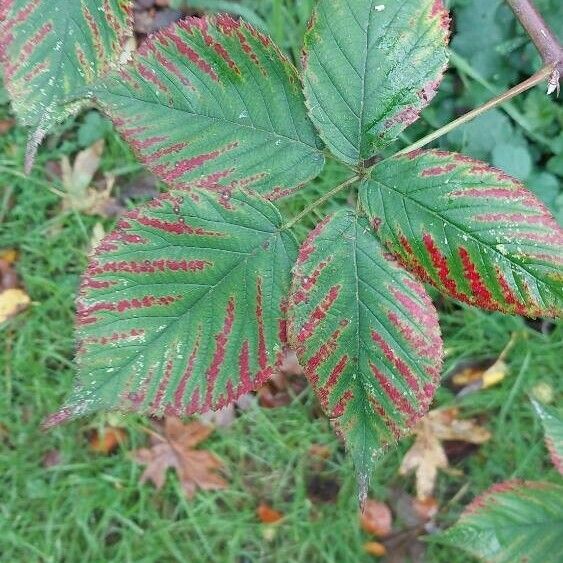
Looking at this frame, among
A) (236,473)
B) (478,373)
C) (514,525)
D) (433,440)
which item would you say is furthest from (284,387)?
(514,525)

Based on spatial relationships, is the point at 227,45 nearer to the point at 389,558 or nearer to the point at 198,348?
the point at 198,348

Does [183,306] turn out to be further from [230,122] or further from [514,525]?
[514,525]

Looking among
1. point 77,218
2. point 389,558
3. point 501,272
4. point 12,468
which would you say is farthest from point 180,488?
point 501,272

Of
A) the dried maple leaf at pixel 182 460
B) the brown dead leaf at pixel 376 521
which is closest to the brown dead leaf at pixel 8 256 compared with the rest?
the dried maple leaf at pixel 182 460

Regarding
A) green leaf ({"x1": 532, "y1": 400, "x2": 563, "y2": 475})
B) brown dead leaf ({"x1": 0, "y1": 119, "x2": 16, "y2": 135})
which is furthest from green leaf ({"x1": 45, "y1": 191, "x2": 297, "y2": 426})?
brown dead leaf ({"x1": 0, "y1": 119, "x2": 16, "y2": 135})

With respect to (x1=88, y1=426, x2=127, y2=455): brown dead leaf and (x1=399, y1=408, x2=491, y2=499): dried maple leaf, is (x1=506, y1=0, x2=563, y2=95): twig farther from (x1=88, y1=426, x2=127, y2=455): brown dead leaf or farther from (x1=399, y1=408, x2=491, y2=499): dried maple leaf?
(x1=88, y1=426, x2=127, y2=455): brown dead leaf

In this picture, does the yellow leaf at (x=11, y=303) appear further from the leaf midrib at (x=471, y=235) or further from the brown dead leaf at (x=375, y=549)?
the leaf midrib at (x=471, y=235)
